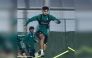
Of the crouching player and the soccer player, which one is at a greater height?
the soccer player

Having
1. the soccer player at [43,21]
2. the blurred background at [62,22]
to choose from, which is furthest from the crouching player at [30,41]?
the soccer player at [43,21]

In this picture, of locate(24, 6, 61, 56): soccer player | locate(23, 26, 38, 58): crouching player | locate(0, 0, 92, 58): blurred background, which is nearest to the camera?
locate(0, 0, 92, 58): blurred background

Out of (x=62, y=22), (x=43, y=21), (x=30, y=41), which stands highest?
(x=43, y=21)

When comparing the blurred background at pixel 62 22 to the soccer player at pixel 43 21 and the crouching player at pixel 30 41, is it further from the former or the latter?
the soccer player at pixel 43 21

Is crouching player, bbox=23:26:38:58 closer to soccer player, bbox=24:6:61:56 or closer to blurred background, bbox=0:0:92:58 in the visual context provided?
blurred background, bbox=0:0:92:58

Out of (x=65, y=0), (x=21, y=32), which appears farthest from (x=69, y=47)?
(x=65, y=0)

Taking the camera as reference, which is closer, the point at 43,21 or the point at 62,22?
the point at 43,21

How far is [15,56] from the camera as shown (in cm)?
111

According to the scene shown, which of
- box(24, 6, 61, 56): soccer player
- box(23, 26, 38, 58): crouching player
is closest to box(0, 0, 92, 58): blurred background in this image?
box(23, 26, 38, 58): crouching player

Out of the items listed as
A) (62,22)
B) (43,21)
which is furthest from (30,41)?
(62,22)

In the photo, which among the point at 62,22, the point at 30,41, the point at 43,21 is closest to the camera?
the point at 43,21

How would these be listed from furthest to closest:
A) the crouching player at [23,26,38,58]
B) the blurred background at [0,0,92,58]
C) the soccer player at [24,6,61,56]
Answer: the crouching player at [23,26,38,58], the soccer player at [24,6,61,56], the blurred background at [0,0,92,58]

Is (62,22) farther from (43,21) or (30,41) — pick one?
(43,21)

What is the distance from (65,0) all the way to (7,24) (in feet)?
26.0
